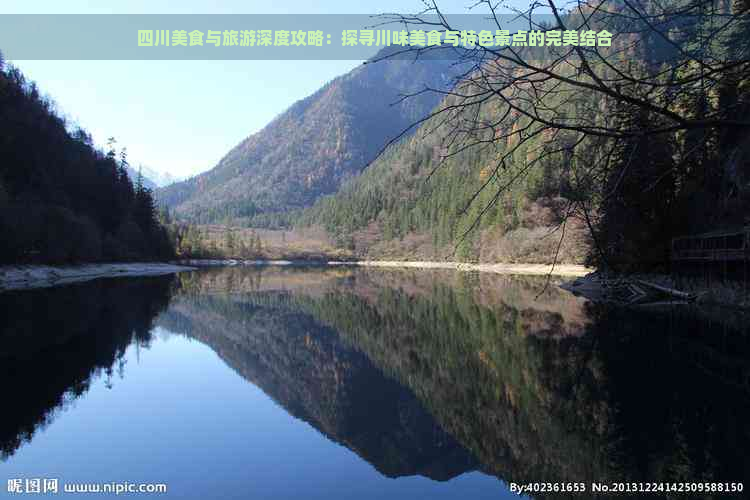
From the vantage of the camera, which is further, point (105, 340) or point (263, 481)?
point (105, 340)

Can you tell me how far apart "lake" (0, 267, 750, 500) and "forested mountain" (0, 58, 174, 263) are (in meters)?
26.5

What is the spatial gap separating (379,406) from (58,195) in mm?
57018

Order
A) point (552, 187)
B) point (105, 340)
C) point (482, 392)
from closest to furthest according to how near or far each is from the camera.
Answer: point (552, 187), point (482, 392), point (105, 340)

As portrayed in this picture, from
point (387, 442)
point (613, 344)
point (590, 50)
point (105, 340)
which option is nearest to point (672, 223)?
point (613, 344)

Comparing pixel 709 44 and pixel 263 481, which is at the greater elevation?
pixel 709 44

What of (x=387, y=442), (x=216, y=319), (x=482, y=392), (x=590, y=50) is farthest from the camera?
(x=216, y=319)

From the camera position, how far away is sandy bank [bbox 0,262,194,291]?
36.1 metres

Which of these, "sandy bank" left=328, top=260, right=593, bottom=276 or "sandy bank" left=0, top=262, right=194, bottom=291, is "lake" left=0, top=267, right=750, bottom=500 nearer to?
"sandy bank" left=328, top=260, right=593, bottom=276

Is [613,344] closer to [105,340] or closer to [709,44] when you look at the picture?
[709,44]

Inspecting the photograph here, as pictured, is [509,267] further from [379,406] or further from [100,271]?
[379,406]

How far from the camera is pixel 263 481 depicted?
631 centimetres

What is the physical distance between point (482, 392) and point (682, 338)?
881cm

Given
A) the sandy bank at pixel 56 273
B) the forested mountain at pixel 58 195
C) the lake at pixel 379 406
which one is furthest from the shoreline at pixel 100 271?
the lake at pixel 379 406

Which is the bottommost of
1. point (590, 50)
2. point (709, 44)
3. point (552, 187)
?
point (552, 187)
